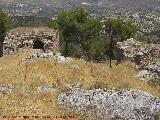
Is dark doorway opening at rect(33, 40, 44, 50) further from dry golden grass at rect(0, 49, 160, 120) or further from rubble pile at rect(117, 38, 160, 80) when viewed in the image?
dry golden grass at rect(0, 49, 160, 120)

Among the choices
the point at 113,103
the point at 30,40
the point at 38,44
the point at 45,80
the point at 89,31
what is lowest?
the point at 89,31

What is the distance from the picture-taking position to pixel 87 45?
288ft

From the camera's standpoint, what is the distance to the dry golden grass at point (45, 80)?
29.6 meters

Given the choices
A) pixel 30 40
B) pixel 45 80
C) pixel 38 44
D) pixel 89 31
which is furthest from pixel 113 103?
pixel 89 31

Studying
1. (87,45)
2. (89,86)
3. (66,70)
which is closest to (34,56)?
(66,70)

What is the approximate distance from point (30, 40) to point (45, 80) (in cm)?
1813

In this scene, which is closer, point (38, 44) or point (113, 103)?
point (113, 103)

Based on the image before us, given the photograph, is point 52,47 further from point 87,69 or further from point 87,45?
point 87,45

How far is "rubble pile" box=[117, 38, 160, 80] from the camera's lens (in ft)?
131

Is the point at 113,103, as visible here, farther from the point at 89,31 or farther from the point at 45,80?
the point at 89,31

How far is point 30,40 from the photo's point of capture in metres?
Answer: 52.2

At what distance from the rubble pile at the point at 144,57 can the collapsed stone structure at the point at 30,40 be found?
8145 millimetres

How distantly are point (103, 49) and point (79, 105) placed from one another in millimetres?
61010

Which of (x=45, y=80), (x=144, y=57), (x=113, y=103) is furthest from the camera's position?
(x=144, y=57)
